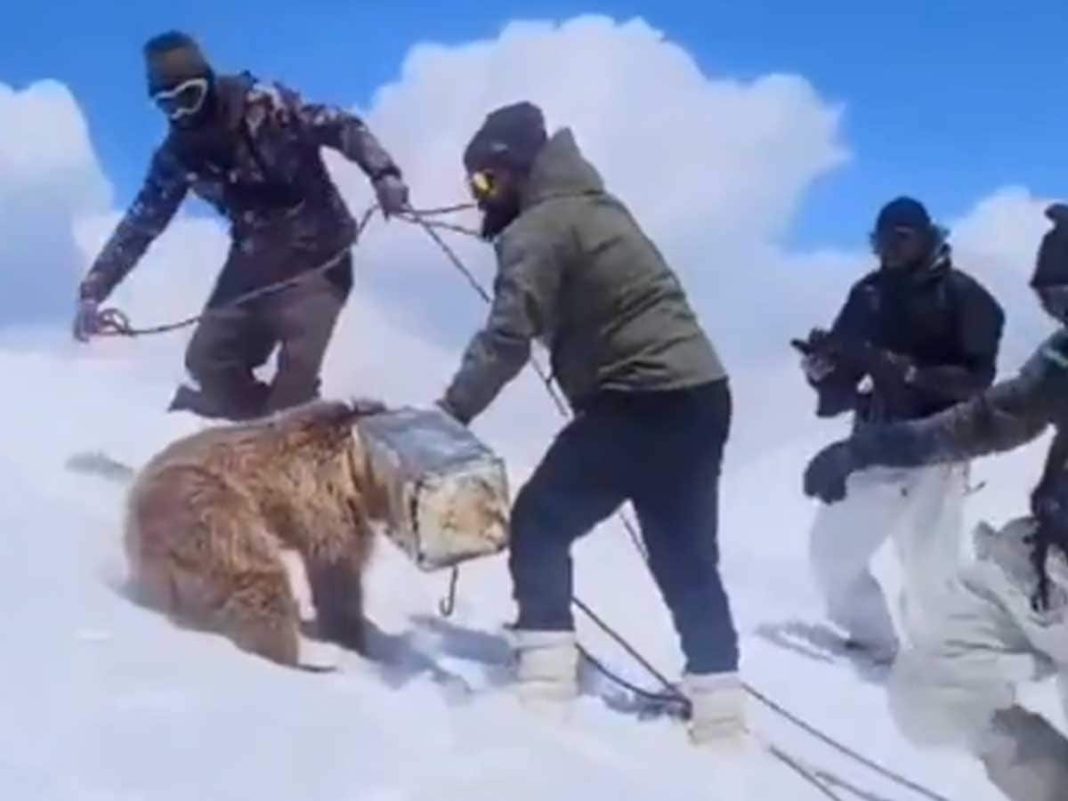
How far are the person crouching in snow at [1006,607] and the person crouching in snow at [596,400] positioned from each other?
0.56 metres

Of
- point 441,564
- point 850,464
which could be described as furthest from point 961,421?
point 441,564

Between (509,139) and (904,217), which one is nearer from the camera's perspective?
(509,139)

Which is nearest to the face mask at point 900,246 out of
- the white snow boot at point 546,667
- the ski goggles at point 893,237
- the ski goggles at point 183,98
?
the ski goggles at point 893,237

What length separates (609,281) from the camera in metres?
6.23

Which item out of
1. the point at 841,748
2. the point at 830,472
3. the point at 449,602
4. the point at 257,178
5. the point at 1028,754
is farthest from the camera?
the point at 257,178

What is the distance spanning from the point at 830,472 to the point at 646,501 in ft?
2.19

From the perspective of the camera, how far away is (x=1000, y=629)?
562 cm

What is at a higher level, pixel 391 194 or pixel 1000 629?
pixel 391 194

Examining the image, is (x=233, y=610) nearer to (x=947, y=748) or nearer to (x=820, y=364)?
(x=947, y=748)

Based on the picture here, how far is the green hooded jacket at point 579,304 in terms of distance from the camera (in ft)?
20.1

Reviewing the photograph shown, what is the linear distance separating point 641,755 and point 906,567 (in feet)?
7.68

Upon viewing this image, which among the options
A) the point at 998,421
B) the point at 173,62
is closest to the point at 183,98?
the point at 173,62

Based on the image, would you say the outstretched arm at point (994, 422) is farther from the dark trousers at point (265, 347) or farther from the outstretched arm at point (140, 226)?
Answer: the outstretched arm at point (140, 226)

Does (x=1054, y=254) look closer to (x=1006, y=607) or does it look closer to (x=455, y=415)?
(x=1006, y=607)
